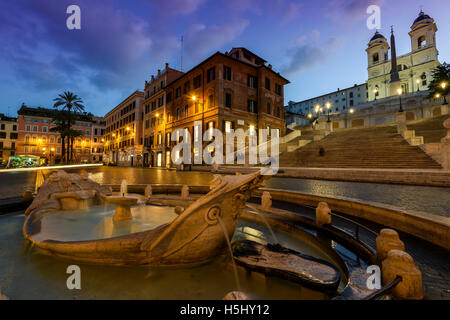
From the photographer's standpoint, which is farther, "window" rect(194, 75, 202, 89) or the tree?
"window" rect(194, 75, 202, 89)

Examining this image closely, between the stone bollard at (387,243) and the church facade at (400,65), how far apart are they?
2127 inches

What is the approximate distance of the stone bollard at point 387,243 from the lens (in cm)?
233

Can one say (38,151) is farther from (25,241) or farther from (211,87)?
(25,241)

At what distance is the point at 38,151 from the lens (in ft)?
178

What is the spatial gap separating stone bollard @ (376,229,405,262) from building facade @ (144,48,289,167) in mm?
22760

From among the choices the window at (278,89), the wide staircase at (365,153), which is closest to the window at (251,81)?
the window at (278,89)

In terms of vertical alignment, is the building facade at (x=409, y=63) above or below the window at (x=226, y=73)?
above

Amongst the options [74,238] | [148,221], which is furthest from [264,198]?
[74,238]

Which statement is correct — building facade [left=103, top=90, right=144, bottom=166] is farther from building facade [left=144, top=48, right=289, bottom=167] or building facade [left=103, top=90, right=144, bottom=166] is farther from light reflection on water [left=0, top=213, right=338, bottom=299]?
light reflection on water [left=0, top=213, right=338, bottom=299]

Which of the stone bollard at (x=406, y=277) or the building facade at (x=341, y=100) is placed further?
the building facade at (x=341, y=100)

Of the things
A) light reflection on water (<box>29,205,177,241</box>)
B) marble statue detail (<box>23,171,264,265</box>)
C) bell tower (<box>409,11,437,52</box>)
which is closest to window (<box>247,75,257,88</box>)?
light reflection on water (<box>29,205,177,241</box>)

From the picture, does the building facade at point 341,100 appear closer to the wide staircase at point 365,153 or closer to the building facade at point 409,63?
the building facade at point 409,63

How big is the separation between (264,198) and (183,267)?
3.16 m

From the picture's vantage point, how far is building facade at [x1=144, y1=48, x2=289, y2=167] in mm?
26594
